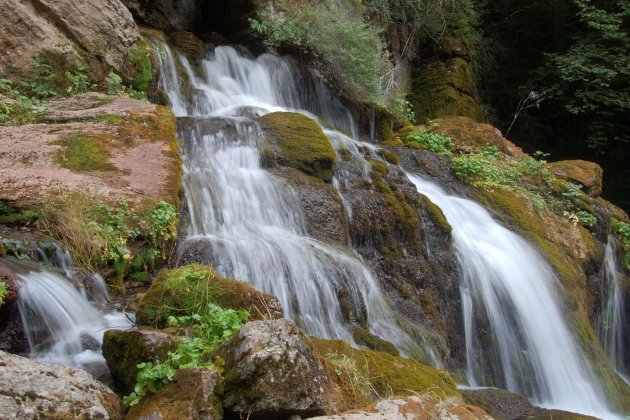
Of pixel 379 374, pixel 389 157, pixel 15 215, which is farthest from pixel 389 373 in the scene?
pixel 389 157

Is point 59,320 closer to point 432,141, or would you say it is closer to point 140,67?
point 140,67

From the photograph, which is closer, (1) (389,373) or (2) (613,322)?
(1) (389,373)

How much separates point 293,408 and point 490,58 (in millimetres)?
16723

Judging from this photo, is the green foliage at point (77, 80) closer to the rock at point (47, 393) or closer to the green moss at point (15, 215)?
the green moss at point (15, 215)

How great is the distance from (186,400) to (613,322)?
8789mm

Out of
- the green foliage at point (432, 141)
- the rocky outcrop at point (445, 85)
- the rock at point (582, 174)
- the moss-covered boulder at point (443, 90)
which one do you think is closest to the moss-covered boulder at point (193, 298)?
the green foliage at point (432, 141)

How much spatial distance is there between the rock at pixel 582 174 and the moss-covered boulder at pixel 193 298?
8.62 m

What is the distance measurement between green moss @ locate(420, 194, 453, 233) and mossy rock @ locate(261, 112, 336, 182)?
1.29 m

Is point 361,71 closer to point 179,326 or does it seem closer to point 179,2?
point 179,2

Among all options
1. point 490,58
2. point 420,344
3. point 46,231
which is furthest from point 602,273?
point 490,58

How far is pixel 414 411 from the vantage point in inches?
109

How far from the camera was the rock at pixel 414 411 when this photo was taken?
2648mm

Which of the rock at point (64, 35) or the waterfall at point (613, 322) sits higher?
the rock at point (64, 35)

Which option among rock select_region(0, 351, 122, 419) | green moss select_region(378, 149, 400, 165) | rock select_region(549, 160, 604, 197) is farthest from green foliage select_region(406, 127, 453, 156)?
rock select_region(0, 351, 122, 419)
